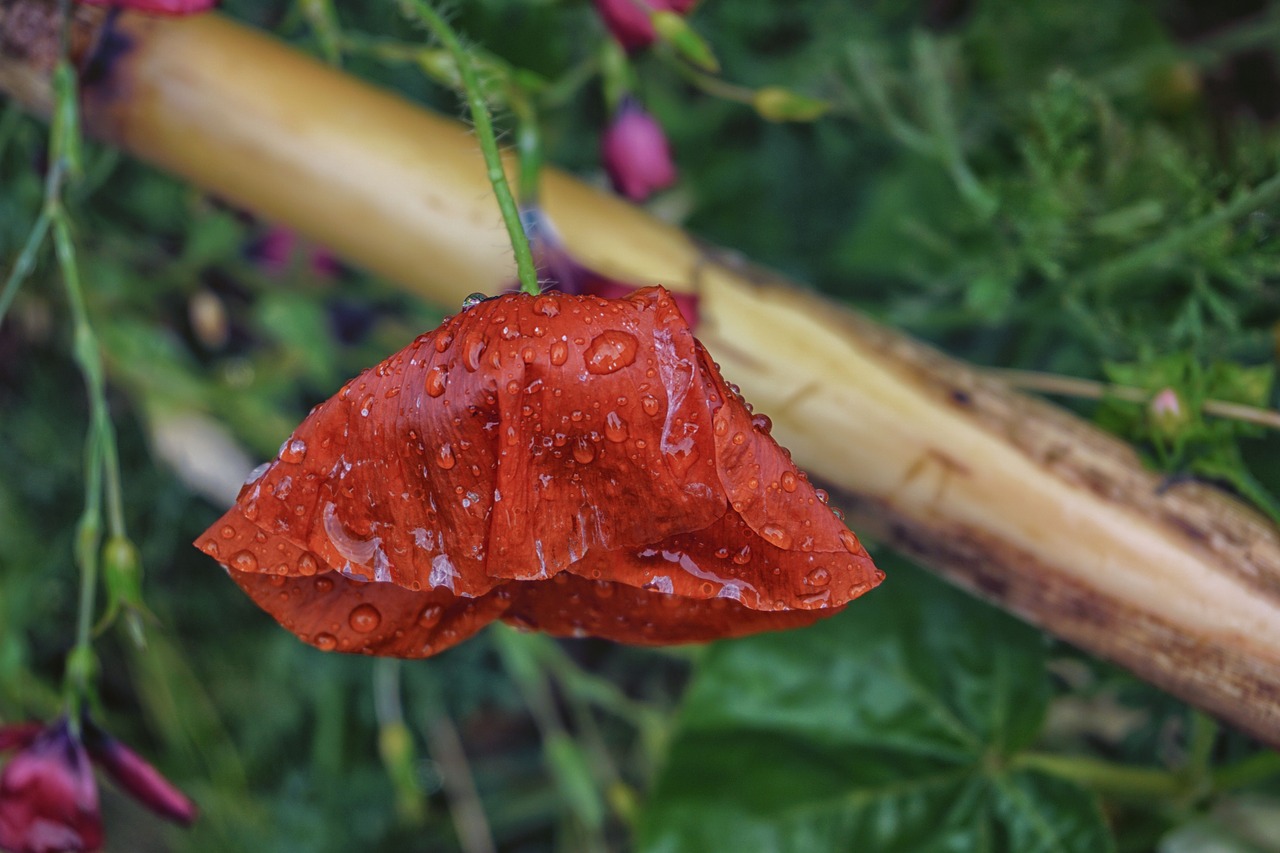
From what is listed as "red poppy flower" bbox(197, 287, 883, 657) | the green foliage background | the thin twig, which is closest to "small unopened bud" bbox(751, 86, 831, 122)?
the green foliage background

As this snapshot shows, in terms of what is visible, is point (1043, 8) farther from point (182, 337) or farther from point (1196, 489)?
point (182, 337)

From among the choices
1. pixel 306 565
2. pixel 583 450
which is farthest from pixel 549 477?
pixel 306 565

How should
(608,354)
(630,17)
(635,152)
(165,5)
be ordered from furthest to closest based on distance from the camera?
(635,152), (630,17), (165,5), (608,354)

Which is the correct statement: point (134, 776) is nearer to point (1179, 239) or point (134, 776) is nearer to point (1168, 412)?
point (1168, 412)

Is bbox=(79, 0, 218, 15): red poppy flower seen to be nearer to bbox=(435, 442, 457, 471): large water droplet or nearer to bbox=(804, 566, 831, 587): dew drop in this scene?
bbox=(435, 442, 457, 471): large water droplet

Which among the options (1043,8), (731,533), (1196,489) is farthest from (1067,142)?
(731,533)

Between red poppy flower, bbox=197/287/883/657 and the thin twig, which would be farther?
the thin twig

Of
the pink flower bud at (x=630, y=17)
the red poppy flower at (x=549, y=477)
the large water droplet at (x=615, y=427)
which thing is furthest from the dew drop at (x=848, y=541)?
the pink flower bud at (x=630, y=17)
